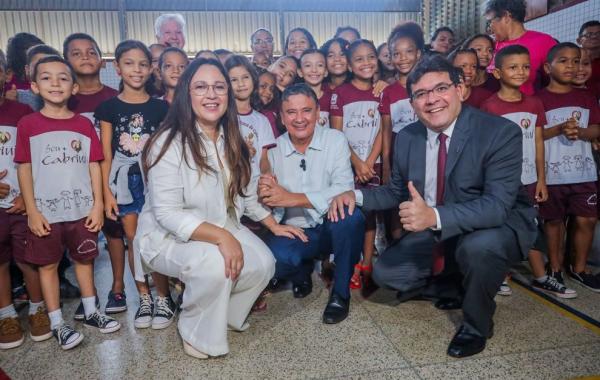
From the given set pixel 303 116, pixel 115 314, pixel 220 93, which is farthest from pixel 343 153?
pixel 115 314

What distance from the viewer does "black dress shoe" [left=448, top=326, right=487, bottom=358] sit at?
211 centimetres

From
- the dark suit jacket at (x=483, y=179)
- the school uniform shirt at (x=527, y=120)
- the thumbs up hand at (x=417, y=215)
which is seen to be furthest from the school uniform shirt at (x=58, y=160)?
the school uniform shirt at (x=527, y=120)

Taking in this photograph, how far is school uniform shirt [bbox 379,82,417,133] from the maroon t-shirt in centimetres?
43

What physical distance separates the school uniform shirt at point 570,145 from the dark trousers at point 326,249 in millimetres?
1422

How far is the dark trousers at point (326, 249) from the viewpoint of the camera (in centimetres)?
262

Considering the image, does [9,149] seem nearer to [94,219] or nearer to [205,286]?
[94,219]

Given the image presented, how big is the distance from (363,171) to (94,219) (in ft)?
5.68

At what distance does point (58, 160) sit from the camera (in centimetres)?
244

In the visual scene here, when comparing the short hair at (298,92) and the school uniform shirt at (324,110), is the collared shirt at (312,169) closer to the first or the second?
the short hair at (298,92)

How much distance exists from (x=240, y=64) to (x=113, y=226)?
4.46 feet

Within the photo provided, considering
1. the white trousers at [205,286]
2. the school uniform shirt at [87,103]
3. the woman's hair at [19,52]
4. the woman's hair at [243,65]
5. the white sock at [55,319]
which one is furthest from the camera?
the woman's hair at [19,52]

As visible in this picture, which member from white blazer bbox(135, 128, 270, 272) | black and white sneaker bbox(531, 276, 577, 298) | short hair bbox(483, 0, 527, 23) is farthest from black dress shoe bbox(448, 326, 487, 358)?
short hair bbox(483, 0, 527, 23)

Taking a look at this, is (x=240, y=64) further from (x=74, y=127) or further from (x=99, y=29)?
(x=99, y=29)

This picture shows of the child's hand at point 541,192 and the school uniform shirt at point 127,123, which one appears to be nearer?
the school uniform shirt at point 127,123
